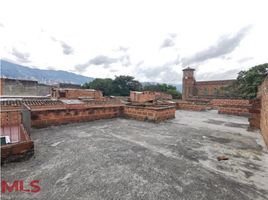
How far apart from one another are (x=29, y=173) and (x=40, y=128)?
3190 millimetres

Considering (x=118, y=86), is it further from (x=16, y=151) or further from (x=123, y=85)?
(x=16, y=151)

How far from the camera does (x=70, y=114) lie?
5598 mm

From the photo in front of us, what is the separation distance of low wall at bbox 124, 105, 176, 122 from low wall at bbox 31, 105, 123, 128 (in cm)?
74

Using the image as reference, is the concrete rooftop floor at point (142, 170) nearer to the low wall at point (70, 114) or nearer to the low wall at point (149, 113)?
the low wall at point (70, 114)

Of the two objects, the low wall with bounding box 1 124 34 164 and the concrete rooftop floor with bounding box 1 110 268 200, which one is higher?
the low wall with bounding box 1 124 34 164

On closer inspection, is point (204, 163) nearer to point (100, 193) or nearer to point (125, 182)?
point (125, 182)

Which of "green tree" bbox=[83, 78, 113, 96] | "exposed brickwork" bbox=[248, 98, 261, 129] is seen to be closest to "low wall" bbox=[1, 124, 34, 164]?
"exposed brickwork" bbox=[248, 98, 261, 129]

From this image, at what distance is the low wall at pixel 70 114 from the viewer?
4824 millimetres

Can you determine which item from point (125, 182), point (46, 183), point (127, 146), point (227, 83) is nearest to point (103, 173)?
point (125, 182)

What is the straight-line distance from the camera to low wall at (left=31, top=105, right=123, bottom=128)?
15.8 ft

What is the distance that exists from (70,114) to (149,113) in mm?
3447

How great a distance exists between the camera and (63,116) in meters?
5.41

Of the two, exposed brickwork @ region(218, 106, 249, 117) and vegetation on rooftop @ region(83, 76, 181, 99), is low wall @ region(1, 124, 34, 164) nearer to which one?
exposed brickwork @ region(218, 106, 249, 117)

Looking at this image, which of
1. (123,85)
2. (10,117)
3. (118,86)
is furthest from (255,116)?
(118,86)
